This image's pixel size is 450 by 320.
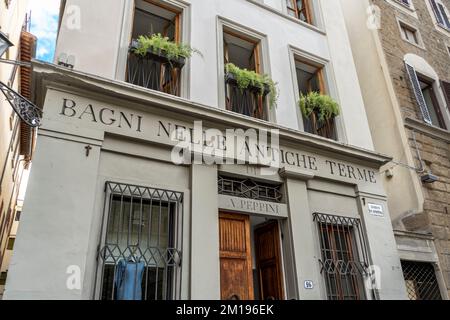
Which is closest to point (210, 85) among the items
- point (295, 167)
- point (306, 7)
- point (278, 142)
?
point (278, 142)

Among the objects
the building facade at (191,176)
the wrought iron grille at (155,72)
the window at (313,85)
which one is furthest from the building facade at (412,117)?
the wrought iron grille at (155,72)

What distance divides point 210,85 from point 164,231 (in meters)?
2.99

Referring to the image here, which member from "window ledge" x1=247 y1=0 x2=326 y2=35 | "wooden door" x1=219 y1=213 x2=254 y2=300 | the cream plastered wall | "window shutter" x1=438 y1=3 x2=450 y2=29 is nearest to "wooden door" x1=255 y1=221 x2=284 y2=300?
the cream plastered wall

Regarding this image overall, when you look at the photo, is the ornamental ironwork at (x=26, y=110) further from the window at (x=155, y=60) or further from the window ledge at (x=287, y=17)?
the window ledge at (x=287, y=17)

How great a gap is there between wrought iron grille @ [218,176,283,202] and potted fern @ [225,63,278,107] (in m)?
1.86

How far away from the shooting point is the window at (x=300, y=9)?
9.93 meters

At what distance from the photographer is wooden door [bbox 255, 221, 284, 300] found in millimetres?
6699

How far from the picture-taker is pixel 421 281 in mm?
8477

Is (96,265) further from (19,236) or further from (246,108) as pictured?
(246,108)

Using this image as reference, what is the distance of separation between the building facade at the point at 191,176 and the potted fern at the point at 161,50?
0.09 metres

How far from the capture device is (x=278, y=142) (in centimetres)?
728

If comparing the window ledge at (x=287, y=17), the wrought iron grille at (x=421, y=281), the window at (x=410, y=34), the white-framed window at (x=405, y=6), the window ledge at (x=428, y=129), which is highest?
the white-framed window at (x=405, y=6)

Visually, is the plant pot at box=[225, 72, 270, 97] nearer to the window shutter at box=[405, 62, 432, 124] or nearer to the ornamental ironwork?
the ornamental ironwork

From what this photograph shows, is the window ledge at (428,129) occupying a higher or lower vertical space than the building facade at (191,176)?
higher
